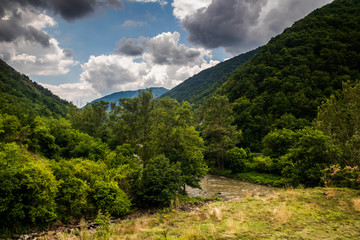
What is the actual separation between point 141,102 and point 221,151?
25646 millimetres

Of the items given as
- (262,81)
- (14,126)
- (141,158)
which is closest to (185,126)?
(141,158)

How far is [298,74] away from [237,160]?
5177cm

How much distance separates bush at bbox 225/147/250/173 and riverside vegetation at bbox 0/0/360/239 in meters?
0.26

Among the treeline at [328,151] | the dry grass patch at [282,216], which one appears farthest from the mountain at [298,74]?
the dry grass patch at [282,216]

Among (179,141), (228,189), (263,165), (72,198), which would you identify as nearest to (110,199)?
(72,198)

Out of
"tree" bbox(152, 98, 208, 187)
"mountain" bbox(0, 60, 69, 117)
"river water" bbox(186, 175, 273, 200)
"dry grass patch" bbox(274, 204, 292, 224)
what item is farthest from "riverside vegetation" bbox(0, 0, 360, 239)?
"river water" bbox(186, 175, 273, 200)

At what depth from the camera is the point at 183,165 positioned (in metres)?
29.6

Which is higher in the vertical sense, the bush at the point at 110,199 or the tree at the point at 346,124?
the tree at the point at 346,124

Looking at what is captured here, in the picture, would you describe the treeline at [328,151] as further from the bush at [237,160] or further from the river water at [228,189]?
the river water at [228,189]

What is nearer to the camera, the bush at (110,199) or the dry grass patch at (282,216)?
the dry grass patch at (282,216)

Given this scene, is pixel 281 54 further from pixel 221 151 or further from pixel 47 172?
pixel 47 172

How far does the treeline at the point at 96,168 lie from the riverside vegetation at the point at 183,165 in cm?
12

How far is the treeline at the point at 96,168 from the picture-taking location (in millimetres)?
17141

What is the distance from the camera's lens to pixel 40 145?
3419cm
